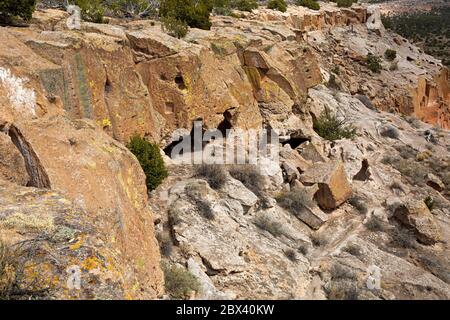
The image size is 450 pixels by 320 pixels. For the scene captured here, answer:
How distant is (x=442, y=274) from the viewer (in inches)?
422

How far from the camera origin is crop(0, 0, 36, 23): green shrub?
955cm

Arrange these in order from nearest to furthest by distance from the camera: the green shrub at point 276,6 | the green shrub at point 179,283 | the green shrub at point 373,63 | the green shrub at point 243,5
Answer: the green shrub at point 179,283 < the green shrub at point 243,5 < the green shrub at point 373,63 < the green shrub at point 276,6

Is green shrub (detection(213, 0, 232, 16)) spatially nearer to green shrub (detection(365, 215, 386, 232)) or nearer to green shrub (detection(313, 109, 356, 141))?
green shrub (detection(313, 109, 356, 141))

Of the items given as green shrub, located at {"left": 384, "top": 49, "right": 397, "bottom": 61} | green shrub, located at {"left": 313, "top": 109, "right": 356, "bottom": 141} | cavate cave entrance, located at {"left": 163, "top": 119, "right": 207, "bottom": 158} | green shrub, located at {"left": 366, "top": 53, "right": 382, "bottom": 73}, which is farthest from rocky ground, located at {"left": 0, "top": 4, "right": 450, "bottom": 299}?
green shrub, located at {"left": 384, "top": 49, "right": 397, "bottom": 61}

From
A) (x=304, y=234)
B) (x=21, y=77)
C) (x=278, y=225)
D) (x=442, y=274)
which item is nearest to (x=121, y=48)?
(x=21, y=77)

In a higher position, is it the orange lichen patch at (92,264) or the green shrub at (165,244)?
the orange lichen patch at (92,264)

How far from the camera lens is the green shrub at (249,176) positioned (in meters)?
11.7

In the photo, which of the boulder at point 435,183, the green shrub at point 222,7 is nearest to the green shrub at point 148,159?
the boulder at point 435,183

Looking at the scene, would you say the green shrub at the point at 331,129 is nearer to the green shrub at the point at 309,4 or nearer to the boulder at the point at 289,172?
the boulder at the point at 289,172

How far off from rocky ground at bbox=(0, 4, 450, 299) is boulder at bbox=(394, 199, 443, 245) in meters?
0.04

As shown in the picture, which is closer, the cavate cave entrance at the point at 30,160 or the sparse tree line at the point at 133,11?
the cavate cave entrance at the point at 30,160

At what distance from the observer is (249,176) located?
12078 millimetres

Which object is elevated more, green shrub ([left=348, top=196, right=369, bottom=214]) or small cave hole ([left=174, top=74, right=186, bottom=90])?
small cave hole ([left=174, top=74, right=186, bottom=90])

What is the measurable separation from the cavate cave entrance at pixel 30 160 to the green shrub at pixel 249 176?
696 cm
